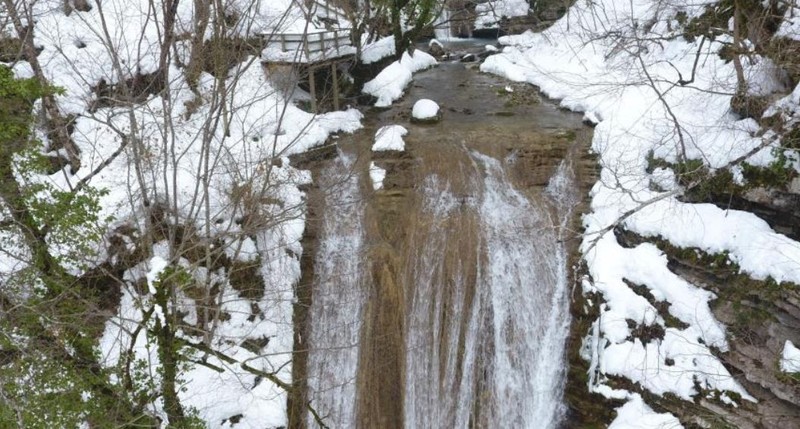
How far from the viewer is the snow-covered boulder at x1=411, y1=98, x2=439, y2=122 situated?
15.6 m

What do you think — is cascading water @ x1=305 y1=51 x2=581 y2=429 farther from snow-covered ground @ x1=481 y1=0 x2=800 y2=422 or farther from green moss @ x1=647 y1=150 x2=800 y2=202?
green moss @ x1=647 y1=150 x2=800 y2=202

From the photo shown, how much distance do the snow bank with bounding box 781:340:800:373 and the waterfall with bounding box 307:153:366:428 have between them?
6756mm

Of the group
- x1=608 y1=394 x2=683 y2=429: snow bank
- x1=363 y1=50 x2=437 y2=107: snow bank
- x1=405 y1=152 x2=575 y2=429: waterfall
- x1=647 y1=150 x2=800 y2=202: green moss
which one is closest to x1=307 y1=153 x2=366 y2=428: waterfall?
x1=405 y1=152 x2=575 y2=429: waterfall

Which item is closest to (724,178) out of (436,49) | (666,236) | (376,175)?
(666,236)

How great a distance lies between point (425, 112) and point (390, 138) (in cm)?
199

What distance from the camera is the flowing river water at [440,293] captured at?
32.9 feet

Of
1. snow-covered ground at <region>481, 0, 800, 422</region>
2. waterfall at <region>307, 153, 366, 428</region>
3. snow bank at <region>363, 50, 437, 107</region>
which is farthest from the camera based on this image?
snow bank at <region>363, 50, 437, 107</region>

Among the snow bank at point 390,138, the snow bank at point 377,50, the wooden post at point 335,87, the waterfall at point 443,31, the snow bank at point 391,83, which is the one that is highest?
the waterfall at point 443,31

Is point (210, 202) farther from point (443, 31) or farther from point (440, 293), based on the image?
point (443, 31)

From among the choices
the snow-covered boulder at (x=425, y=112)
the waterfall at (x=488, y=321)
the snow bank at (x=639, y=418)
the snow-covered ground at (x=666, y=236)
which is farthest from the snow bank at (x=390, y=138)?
the snow bank at (x=639, y=418)

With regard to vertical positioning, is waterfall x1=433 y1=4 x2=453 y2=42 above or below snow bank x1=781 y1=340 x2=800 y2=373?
above

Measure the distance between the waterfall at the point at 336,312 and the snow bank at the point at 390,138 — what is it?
1986mm

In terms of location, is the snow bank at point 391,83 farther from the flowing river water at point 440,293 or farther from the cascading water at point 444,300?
the cascading water at point 444,300

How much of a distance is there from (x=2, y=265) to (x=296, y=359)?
5544 millimetres
